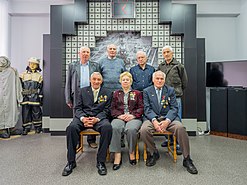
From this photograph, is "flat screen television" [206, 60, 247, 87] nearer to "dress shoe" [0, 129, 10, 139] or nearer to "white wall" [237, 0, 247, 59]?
"white wall" [237, 0, 247, 59]

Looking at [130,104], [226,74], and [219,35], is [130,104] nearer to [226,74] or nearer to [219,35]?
[226,74]

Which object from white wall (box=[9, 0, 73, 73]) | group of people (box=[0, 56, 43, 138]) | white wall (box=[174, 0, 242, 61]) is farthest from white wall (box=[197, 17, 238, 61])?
group of people (box=[0, 56, 43, 138])

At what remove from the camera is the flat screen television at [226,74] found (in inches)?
169

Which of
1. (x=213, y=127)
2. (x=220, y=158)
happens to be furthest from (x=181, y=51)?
(x=220, y=158)

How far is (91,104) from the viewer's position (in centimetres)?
293

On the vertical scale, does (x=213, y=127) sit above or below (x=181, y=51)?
below

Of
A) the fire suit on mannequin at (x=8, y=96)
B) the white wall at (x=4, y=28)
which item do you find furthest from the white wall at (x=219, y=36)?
the white wall at (x=4, y=28)

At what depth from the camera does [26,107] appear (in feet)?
15.2

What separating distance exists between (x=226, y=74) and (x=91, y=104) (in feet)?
10.0

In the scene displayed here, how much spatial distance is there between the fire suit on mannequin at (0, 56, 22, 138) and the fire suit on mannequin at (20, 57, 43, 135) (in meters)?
0.17

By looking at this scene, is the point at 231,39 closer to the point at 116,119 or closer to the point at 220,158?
the point at 220,158

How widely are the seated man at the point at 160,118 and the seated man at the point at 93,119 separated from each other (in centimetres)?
49

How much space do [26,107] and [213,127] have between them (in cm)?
398

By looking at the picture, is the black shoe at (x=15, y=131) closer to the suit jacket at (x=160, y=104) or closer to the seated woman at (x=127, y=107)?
the seated woman at (x=127, y=107)
